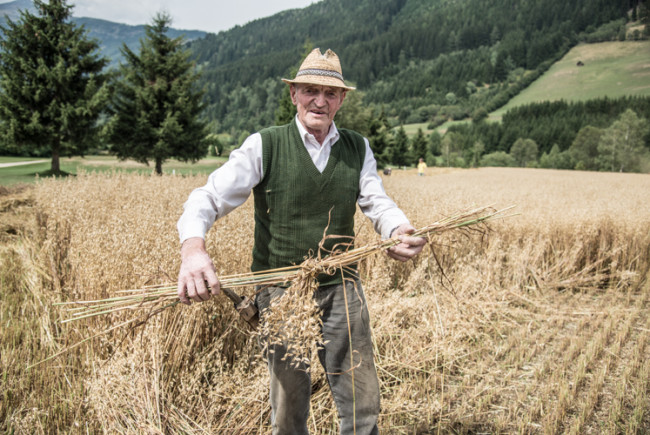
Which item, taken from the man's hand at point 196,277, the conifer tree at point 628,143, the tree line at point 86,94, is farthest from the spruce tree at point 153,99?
the conifer tree at point 628,143

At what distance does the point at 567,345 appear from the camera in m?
3.63

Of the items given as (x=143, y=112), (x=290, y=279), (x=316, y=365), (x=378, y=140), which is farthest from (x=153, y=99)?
(x=378, y=140)

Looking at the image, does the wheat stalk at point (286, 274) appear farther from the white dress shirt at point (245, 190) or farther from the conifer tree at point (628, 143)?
the conifer tree at point (628, 143)

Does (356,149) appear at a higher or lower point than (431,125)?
lower

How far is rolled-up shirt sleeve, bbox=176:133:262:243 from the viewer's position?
159 cm

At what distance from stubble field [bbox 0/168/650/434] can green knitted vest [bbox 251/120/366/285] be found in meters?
0.21

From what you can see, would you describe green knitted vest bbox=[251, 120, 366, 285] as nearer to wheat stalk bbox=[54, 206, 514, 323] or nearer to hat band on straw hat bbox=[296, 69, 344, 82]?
wheat stalk bbox=[54, 206, 514, 323]

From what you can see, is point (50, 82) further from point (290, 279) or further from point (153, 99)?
point (290, 279)

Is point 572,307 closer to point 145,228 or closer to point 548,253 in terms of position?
point 548,253

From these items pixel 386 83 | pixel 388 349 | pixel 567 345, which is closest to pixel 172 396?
pixel 388 349

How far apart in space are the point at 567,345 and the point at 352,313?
287 centimetres

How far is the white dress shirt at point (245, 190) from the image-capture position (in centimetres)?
154

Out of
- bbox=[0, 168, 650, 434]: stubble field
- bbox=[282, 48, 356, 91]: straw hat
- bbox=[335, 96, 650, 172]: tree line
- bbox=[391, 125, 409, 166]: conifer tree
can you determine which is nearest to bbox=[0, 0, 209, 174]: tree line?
bbox=[335, 96, 650, 172]: tree line

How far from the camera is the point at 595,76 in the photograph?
115m
